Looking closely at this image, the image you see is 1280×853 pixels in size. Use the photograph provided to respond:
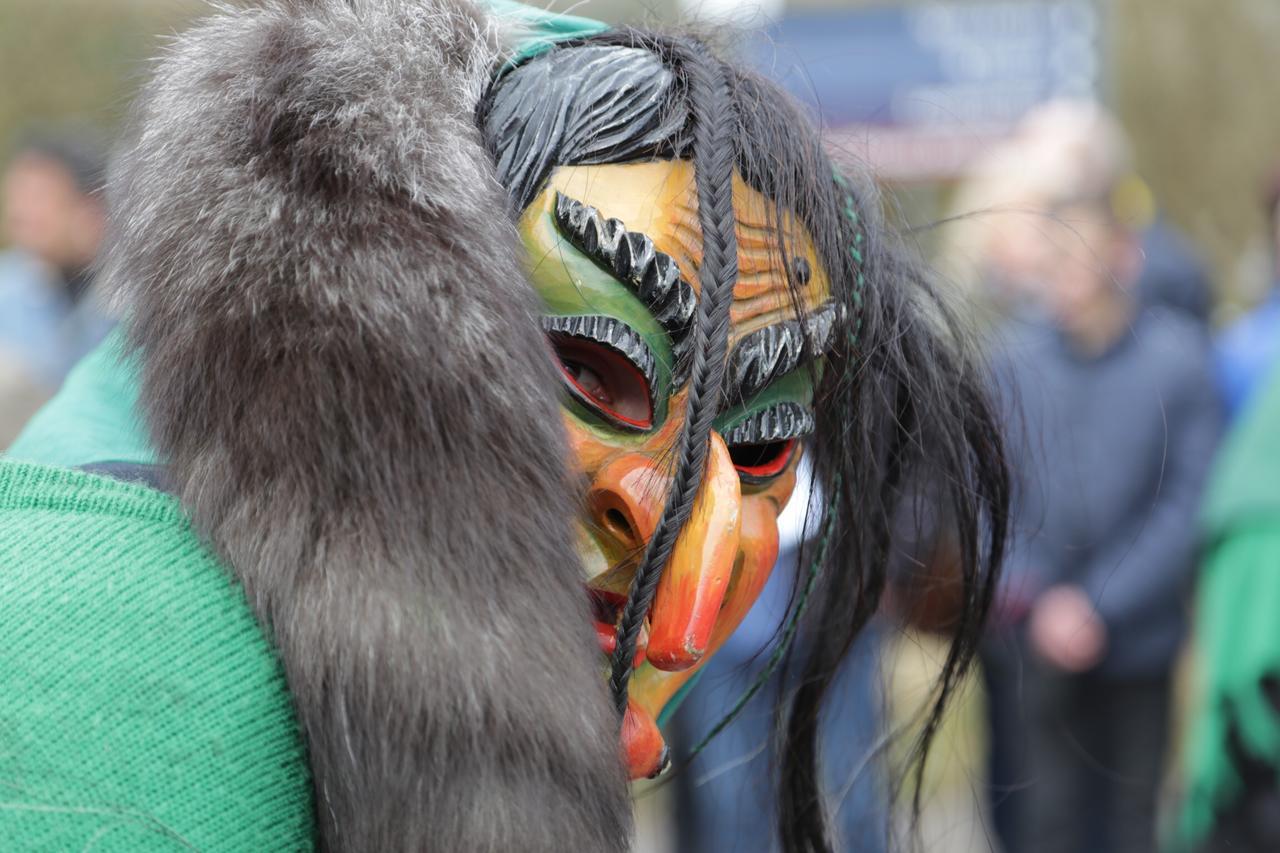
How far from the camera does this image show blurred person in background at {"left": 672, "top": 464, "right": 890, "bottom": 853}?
2.13 metres

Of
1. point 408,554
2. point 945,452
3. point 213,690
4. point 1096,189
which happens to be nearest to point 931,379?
point 945,452

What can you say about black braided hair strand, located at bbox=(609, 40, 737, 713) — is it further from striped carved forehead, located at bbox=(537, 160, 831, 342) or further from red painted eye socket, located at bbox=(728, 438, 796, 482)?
red painted eye socket, located at bbox=(728, 438, 796, 482)

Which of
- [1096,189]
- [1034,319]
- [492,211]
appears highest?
[492,211]

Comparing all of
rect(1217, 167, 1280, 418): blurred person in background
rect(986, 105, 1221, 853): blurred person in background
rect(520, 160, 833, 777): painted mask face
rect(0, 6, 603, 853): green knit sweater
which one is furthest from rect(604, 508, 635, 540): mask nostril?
rect(1217, 167, 1280, 418): blurred person in background

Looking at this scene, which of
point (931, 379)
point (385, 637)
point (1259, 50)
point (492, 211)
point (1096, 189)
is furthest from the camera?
point (1259, 50)

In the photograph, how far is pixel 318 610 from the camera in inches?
35.7

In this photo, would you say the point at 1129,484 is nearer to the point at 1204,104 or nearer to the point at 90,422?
the point at 90,422

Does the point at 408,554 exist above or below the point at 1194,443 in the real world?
above

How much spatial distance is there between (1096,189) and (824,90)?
2.48 metres

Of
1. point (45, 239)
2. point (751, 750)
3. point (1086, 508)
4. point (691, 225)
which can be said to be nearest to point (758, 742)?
point (751, 750)

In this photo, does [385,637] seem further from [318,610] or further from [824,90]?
[824,90]

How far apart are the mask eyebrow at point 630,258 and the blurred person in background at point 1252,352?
9.12 feet

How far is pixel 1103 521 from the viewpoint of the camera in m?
3.42

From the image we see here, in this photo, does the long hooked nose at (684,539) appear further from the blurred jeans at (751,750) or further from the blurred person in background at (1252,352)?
the blurred person in background at (1252,352)
